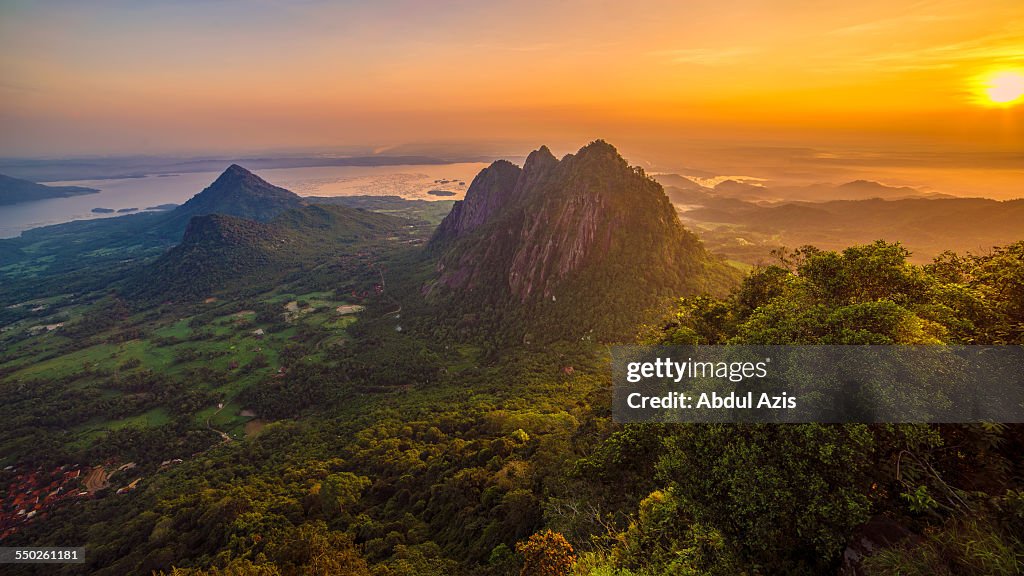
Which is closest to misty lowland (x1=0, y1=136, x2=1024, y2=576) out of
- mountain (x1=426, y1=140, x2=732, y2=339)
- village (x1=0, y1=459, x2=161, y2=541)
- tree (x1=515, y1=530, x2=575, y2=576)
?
tree (x1=515, y1=530, x2=575, y2=576)

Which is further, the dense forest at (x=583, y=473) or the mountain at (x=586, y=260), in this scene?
the mountain at (x=586, y=260)

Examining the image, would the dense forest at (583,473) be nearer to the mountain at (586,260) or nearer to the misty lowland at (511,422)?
the misty lowland at (511,422)

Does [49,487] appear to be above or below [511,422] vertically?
below

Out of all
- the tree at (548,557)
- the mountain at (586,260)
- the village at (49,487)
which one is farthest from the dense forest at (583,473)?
the mountain at (586,260)

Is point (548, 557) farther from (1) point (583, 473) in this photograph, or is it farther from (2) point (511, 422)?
(2) point (511, 422)

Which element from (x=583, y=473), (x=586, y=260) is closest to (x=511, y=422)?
(x=583, y=473)

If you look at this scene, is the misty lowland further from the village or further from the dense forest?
the village
